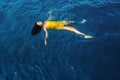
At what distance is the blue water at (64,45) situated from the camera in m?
11.5

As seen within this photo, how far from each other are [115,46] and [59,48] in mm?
2569

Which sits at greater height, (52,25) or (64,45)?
(52,25)

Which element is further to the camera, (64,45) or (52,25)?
(64,45)

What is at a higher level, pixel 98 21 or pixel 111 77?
pixel 98 21

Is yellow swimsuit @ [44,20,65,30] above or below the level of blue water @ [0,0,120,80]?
above

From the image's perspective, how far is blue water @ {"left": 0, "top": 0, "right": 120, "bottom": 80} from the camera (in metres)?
11.5

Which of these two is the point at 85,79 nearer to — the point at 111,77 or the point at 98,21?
the point at 111,77

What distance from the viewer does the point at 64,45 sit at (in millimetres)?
12773

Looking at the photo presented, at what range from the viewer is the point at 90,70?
11414 millimetres

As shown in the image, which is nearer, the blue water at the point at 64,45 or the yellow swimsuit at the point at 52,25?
the yellow swimsuit at the point at 52,25

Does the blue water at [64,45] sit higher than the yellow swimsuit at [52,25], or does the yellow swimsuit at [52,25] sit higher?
the yellow swimsuit at [52,25]

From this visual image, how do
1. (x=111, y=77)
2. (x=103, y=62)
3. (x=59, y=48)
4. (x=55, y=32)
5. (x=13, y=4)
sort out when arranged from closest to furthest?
(x=111, y=77) < (x=103, y=62) < (x=59, y=48) < (x=55, y=32) < (x=13, y=4)

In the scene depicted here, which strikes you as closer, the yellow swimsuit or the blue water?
the yellow swimsuit

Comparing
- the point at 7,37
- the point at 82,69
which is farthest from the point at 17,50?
the point at 82,69
